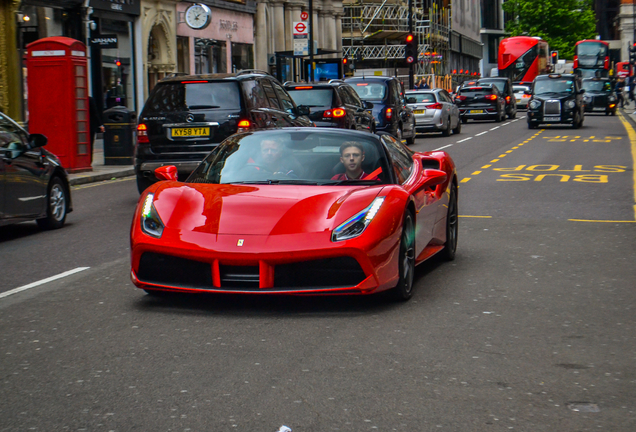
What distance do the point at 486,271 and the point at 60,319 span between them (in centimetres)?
345


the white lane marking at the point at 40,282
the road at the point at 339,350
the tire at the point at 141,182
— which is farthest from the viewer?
the tire at the point at 141,182

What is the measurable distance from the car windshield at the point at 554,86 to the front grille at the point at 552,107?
66 centimetres

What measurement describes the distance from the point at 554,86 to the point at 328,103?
1727 centimetres

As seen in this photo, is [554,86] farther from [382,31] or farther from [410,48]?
[382,31]

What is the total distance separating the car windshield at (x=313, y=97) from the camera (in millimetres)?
19797

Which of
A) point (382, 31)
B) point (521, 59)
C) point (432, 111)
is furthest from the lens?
point (382, 31)

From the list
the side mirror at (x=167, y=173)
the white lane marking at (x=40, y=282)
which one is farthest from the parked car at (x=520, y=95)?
the side mirror at (x=167, y=173)

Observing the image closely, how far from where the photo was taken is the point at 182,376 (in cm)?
468

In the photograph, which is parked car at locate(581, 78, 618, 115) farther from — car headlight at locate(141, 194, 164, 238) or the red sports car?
car headlight at locate(141, 194, 164, 238)

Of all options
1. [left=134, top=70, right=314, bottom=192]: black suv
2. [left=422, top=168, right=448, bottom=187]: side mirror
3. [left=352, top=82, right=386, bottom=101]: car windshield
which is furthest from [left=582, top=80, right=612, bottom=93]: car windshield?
[left=422, top=168, right=448, bottom=187]: side mirror

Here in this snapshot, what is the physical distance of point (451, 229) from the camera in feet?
27.5

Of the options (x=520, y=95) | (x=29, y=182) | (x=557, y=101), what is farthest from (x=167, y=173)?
(x=520, y=95)

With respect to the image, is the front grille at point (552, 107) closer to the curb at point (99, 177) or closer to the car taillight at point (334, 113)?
the car taillight at point (334, 113)

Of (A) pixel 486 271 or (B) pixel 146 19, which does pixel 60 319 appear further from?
(B) pixel 146 19
